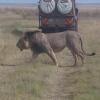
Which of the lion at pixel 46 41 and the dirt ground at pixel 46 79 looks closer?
the dirt ground at pixel 46 79

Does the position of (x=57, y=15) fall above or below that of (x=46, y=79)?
below

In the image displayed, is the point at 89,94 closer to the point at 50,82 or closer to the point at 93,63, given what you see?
the point at 50,82

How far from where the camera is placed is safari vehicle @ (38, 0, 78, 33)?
2239 centimetres

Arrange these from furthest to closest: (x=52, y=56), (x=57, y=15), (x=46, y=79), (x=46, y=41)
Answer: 1. (x=57, y=15)
2. (x=46, y=41)
3. (x=52, y=56)
4. (x=46, y=79)

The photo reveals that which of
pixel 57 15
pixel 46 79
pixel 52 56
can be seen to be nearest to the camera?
pixel 46 79

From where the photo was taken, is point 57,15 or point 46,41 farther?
point 57,15

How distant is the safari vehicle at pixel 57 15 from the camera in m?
22.4

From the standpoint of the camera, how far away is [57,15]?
22.7 m

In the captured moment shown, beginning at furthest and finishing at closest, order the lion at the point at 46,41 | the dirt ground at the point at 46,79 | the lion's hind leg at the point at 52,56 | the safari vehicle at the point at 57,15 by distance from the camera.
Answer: the safari vehicle at the point at 57,15, the lion at the point at 46,41, the lion's hind leg at the point at 52,56, the dirt ground at the point at 46,79

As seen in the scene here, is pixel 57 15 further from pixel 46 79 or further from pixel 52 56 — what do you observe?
pixel 46 79

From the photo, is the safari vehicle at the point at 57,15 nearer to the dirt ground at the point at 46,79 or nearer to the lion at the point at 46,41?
the dirt ground at the point at 46,79

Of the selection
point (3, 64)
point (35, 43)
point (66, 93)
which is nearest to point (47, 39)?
point (35, 43)

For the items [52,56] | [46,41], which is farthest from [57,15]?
[52,56]

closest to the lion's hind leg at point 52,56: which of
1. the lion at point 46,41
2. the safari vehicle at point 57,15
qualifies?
the lion at point 46,41
